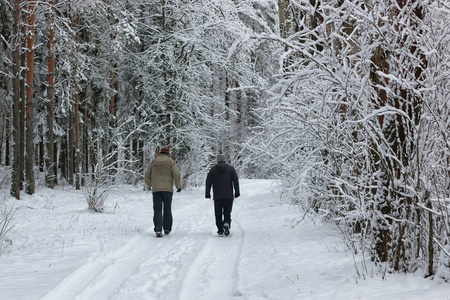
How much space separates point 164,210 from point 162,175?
2.68 ft

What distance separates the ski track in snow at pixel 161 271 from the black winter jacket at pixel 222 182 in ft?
3.33

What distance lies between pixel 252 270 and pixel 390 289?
2328 millimetres

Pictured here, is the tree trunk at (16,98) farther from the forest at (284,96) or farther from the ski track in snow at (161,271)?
the ski track in snow at (161,271)

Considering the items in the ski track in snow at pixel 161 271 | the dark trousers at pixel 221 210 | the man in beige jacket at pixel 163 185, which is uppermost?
the man in beige jacket at pixel 163 185

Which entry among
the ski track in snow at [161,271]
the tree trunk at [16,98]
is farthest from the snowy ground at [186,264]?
the tree trunk at [16,98]

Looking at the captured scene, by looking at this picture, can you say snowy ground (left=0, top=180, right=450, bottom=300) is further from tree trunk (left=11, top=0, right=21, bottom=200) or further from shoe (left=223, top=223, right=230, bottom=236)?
tree trunk (left=11, top=0, right=21, bottom=200)

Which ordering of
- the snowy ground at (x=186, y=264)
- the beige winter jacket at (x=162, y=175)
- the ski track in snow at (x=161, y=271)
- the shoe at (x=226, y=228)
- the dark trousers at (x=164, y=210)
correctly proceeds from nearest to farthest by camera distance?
the snowy ground at (x=186, y=264) < the ski track in snow at (x=161, y=271) < the shoe at (x=226, y=228) < the dark trousers at (x=164, y=210) < the beige winter jacket at (x=162, y=175)

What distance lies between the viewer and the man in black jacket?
29.9ft

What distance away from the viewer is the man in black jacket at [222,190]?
912 cm

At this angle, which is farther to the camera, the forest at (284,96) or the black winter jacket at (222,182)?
the black winter jacket at (222,182)

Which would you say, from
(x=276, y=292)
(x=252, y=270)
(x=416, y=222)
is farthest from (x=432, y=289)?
(x=252, y=270)

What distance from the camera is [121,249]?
7242 mm

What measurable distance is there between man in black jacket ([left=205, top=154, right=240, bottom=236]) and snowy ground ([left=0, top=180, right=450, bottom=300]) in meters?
0.41

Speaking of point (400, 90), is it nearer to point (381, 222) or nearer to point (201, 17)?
point (381, 222)
